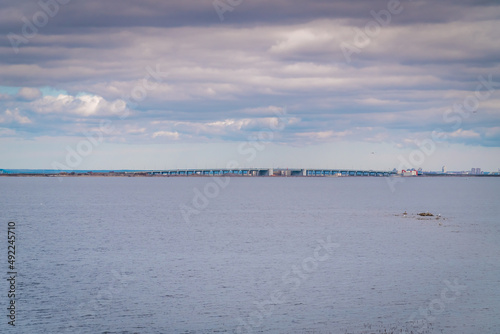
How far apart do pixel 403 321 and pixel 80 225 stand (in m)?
65.8

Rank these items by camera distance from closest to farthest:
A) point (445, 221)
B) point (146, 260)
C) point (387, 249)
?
point (146, 260)
point (387, 249)
point (445, 221)

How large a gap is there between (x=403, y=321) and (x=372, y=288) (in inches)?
341

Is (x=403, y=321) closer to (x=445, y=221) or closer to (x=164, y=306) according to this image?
(x=164, y=306)

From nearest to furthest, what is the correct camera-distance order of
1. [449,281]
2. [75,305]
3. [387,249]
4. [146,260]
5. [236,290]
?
[75,305] < [236,290] < [449,281] < [146,260] < [387,249]

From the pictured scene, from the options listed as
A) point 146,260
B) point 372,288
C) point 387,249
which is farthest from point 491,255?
point 146,260

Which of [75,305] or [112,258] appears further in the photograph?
[112,258]

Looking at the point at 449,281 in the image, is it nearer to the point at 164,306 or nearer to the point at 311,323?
the point at 311,323

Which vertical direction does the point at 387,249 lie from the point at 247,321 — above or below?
above

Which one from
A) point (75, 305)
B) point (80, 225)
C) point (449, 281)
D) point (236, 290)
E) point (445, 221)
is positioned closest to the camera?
point (75, 305)

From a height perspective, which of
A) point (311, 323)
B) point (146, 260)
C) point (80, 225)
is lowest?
point (311, 323)

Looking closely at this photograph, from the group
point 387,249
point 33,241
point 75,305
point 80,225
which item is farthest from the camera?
point 80,225

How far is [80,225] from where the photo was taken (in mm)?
95000

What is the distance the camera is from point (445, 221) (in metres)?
104

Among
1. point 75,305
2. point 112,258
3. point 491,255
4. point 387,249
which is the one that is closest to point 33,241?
point 112,258
